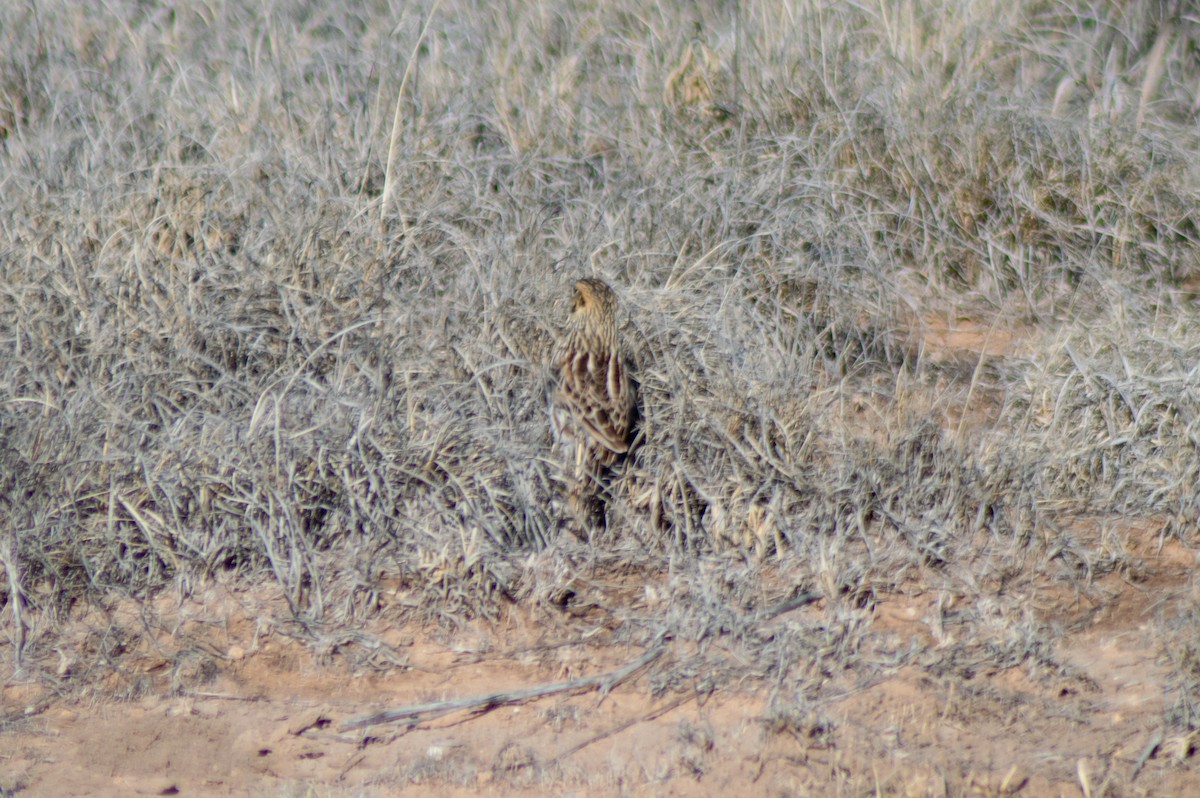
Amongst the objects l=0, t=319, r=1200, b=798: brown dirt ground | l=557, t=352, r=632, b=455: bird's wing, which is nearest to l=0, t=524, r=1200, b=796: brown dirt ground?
l=0, t=319, r=1200, b=798: brown dirt ground

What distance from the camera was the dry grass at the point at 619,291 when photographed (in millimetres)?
4074

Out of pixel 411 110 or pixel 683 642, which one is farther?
pixel 411 110

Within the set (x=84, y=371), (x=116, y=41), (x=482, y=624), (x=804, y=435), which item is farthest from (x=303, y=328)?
(x=116, y=41)

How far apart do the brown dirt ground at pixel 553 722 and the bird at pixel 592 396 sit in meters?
0.52

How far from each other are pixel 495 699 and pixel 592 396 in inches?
43.9

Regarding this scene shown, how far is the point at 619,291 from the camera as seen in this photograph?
495cm

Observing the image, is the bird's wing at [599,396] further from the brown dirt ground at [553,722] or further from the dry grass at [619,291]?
the brown dirt ground at [553,722]

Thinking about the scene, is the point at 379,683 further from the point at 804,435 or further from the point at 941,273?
the point at 941,273

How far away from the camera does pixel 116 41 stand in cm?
676

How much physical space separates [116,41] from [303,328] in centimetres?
297

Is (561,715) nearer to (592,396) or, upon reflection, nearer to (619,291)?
(592,396)

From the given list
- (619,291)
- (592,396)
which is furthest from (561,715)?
(619,291)

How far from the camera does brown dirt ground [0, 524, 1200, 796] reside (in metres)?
3.34

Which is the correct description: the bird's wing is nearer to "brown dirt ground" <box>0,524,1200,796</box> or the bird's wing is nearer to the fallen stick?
"brown dirt ground" <box>0,524,1200,796</box>
